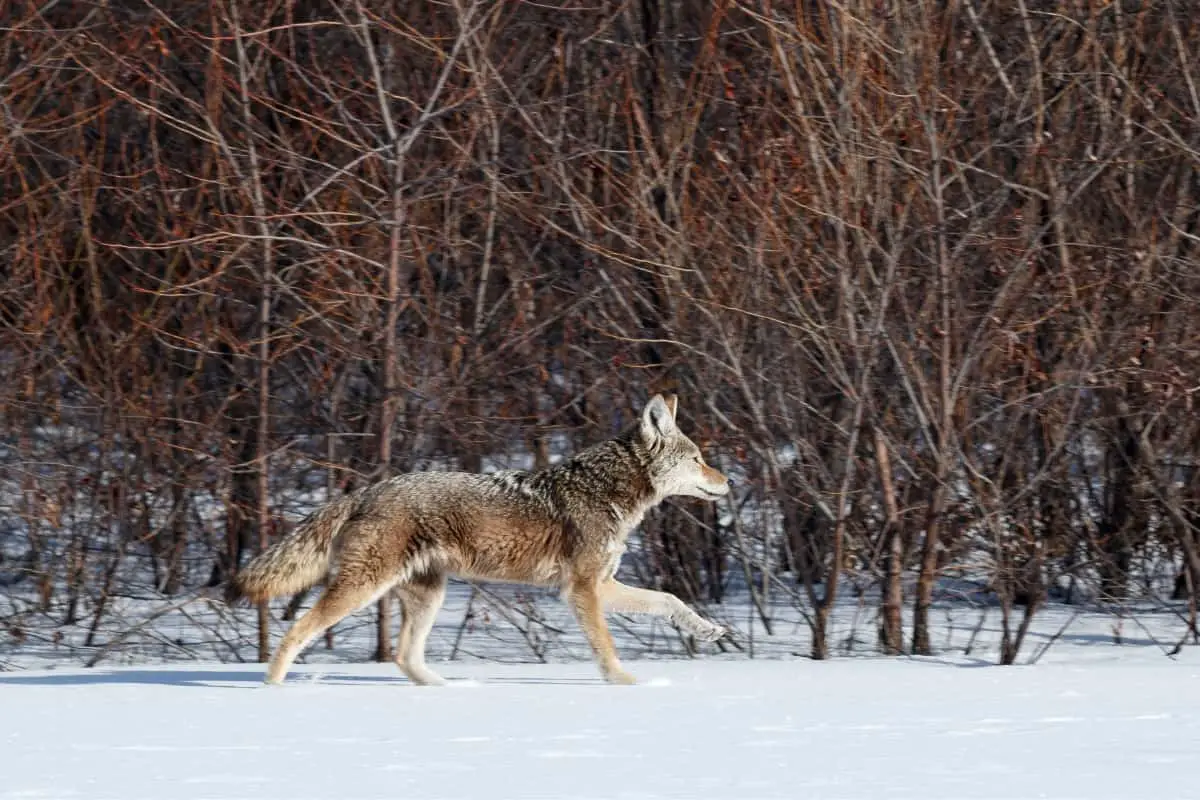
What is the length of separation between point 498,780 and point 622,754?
75cm

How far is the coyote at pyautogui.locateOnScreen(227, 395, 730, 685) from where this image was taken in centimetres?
952

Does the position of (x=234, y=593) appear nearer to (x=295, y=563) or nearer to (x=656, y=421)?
(x=295, y=563)

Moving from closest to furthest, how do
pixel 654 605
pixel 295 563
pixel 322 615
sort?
pixel 322 615 < pixel 295 563 < pixel 654 605

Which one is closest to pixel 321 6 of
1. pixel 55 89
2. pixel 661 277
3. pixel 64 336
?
pixel 55 89

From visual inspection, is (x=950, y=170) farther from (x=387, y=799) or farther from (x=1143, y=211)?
(x=387, y=799)

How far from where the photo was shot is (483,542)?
9.80 meters

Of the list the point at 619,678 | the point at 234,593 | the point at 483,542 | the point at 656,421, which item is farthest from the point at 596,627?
the point at 234,593

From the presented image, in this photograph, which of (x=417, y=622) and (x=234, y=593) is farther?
(x=417, y=622)

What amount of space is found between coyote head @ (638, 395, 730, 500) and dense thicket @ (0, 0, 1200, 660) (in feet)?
3.59

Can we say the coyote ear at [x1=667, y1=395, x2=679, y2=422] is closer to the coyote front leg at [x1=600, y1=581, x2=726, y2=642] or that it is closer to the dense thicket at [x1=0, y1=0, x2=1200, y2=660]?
the dense thicket at [x1=0, y1=0, x2=1200, y2=660]

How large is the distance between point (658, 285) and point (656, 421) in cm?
267

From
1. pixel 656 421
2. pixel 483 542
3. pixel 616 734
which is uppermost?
pixel 656 421

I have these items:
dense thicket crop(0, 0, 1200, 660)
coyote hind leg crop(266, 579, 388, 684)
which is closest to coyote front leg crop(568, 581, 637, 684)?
coyote hind leg crop(266, 579, 388, 684)

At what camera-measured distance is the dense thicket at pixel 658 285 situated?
38.3ft
